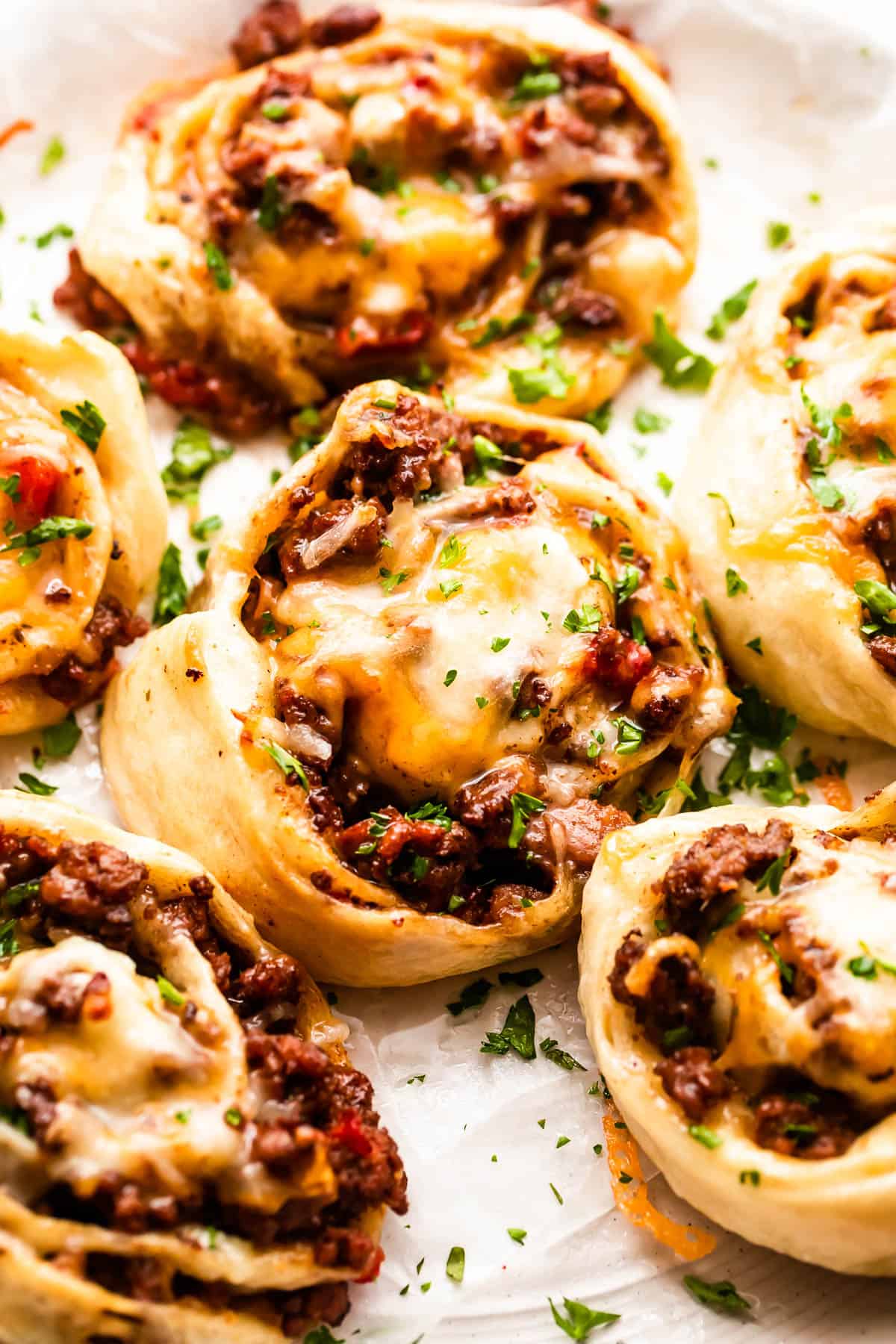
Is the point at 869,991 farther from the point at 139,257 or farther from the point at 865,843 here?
the point at 139,257

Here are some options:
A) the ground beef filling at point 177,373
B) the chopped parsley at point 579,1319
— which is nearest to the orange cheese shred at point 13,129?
the ground beef filling at point 177,373

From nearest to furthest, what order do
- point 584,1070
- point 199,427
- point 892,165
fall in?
point 584,1070 → point 199,427 → point 892,165

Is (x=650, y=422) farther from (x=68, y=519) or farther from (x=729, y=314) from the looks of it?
(x=68, y=519)

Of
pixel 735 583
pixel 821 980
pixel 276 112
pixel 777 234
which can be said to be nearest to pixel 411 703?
pixel 735 583

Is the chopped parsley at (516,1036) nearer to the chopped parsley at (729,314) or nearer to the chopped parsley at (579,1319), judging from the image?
the chopped parsley at (579,1319)

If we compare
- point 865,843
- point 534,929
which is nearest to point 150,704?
point 534,929

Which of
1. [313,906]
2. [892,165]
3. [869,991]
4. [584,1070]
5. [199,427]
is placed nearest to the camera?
[869,991]
